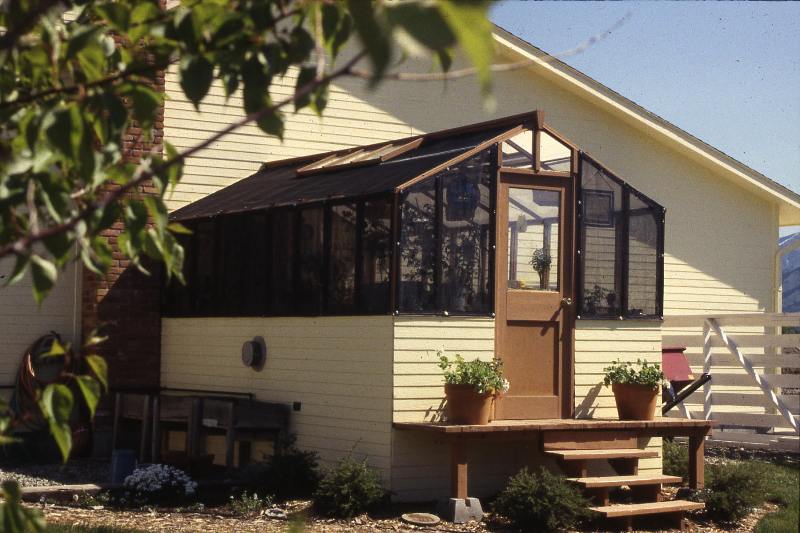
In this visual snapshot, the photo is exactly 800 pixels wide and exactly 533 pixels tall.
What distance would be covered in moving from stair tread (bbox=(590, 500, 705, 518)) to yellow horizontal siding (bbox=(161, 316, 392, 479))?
1908 mm

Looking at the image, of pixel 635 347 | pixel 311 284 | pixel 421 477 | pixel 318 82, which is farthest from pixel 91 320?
pixel 318 82

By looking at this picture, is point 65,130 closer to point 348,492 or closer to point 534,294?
point 348,492

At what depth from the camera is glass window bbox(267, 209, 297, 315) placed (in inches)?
452

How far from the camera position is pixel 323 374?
10.9m

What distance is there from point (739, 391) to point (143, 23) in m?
16.1

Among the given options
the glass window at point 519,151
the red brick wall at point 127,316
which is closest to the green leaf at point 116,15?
the glass window at point 519,151

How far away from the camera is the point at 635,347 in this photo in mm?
11500

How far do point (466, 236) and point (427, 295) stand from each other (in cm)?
65

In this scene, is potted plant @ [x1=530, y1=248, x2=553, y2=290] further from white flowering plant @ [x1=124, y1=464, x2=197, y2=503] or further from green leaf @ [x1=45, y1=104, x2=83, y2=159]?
green leaf @ [x1=45, y1=104, x2=83, y2=159]

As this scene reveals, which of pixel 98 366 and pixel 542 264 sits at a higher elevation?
pixel 542 264

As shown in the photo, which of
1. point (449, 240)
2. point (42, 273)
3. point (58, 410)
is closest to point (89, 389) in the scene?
point (58, 410)

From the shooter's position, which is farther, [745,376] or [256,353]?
[745,376]

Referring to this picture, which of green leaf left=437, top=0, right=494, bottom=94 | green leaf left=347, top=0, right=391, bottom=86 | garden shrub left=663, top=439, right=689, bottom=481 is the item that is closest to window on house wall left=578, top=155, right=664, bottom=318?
garden shrub left=663, top=439, right=689, bottom=481

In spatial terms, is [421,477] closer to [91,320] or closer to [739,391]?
[91,320]
